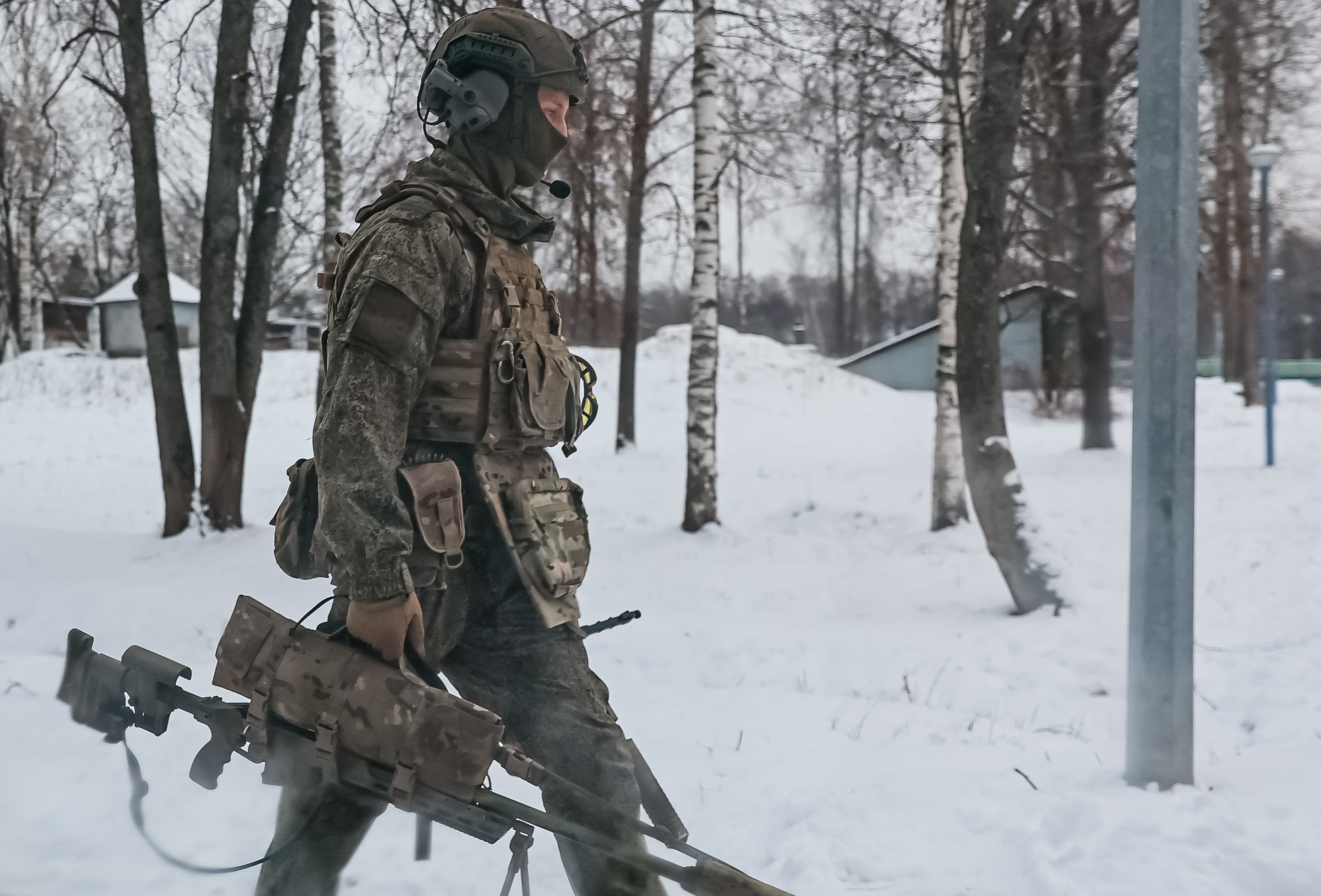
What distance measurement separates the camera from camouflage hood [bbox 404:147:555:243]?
7.13 feet

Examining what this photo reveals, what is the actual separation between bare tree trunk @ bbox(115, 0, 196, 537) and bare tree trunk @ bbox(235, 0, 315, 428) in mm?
478

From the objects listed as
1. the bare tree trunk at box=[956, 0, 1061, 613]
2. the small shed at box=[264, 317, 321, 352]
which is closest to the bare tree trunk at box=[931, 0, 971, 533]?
the bare tree trunk at box=[956, 0, 1061, 613]

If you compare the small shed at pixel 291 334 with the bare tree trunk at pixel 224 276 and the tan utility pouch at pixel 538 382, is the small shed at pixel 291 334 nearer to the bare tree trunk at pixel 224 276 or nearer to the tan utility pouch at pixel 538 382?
the bare tree trunk at pixel 224 276

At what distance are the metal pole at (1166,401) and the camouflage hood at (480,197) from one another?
91.0 inches

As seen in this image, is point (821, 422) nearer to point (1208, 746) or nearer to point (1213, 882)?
point (1208, 746)

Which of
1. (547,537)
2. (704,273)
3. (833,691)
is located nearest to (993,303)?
(833,691)

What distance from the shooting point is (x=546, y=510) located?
7.17 ft

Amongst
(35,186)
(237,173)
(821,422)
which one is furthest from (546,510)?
(35,186)

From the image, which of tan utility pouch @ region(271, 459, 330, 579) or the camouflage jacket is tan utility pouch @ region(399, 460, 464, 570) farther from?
tan utility pouch @ region(271, 459, 330, 579)

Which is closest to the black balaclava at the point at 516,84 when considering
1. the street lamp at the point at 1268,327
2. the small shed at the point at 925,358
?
the street lamp at the point at 1268,327

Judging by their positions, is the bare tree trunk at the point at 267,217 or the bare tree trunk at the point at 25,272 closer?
the bare tree trunk at the point at 267,217

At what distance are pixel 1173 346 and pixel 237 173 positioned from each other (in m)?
7.50

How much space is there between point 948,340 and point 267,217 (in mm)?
6461

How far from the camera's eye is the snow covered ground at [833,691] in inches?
123
